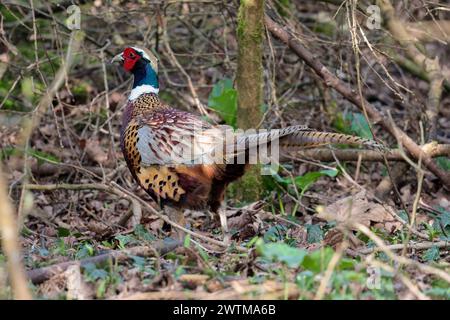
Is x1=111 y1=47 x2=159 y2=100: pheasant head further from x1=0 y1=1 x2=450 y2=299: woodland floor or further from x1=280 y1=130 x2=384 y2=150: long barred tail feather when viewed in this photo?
x1=280 y1=130 x2=384 y2=150: long barred tail feather

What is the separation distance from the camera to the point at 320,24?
385 inches

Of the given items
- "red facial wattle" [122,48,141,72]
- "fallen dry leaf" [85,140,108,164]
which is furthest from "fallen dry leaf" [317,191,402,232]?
"fallen dry leaf" [85,140,108,164]

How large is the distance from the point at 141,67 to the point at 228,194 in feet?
4.47

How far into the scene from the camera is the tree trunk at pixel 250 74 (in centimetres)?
670

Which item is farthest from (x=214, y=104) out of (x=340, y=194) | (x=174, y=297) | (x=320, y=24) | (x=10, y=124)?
(x=174, y=297)

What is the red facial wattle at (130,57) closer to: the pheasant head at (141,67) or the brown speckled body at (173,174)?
the pheasant head at (141,67)

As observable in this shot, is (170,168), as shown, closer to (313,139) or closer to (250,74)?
(313,139)

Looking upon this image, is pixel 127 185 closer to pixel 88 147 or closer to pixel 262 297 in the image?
pixel 88 147

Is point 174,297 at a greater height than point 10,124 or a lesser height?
lesser

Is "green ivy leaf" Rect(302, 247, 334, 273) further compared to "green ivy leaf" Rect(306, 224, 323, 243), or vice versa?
"green ivy leaf" Rect(306, 224, 323, 243)

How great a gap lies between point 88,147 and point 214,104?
5.52ft

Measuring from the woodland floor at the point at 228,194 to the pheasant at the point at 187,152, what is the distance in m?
0.27

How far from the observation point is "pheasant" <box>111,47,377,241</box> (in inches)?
217

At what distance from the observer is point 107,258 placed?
4.64 m
